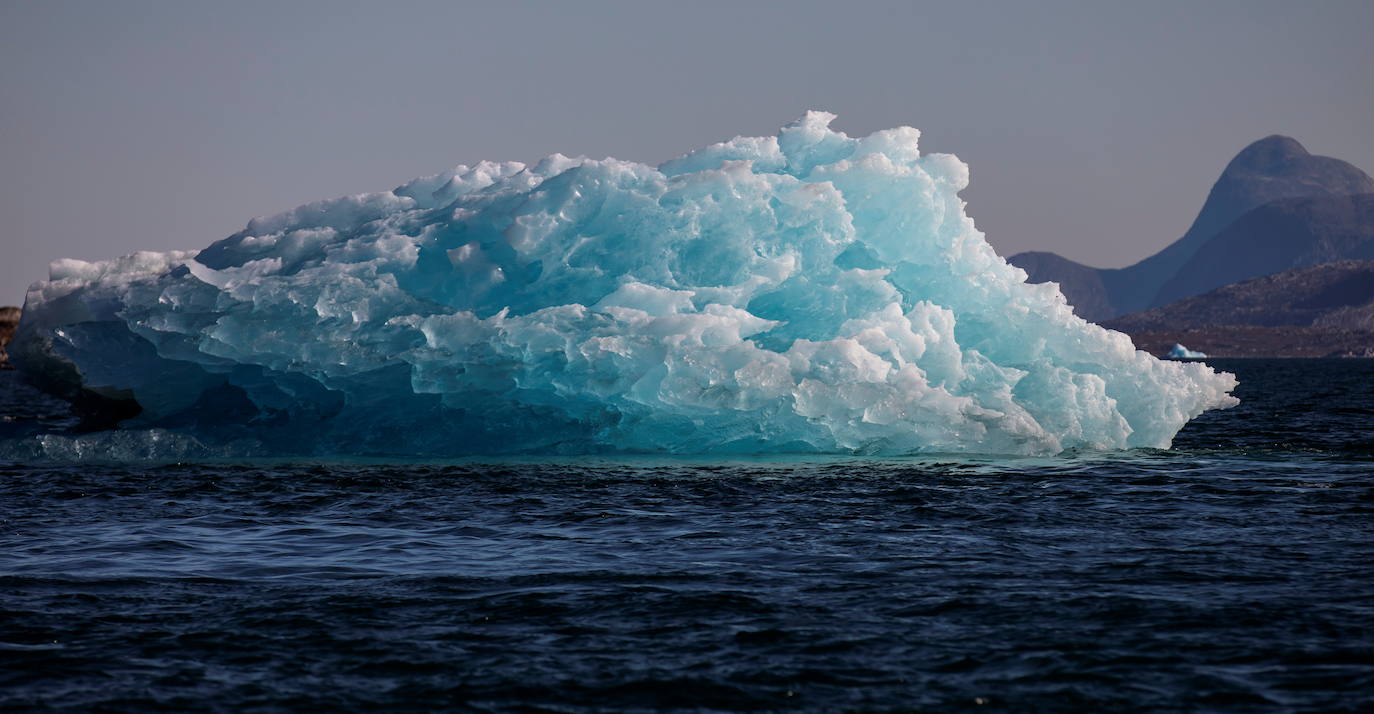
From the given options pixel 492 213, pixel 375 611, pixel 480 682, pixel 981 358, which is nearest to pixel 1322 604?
pixel 480 682

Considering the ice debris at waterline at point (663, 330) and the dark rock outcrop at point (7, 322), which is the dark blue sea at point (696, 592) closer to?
the ice debris at waterline at point (663, 330)

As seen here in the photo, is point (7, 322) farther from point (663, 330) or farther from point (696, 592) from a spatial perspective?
point (696, 592)

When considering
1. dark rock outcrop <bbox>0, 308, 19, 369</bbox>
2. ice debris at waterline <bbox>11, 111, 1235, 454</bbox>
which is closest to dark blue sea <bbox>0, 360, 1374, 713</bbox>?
ice debris at waterline <bbox>11, 111, 1235, 454</bbox>

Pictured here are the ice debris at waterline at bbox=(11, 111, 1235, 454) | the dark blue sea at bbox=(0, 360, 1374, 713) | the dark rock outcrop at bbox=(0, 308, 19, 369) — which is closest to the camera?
the dark blue sea at bbox=(0, 360, 1374, 713)

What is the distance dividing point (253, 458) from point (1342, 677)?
833 inches

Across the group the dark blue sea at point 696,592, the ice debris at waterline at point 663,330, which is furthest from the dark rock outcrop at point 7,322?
the dark blue sea at point 696,592

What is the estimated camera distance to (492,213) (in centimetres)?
2511

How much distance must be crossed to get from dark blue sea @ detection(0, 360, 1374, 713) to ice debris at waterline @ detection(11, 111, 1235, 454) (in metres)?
2.05

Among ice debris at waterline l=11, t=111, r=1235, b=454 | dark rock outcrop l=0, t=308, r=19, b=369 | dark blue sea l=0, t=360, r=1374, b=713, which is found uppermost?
dark rock outcrop l=0, t=308, r=19, b=369

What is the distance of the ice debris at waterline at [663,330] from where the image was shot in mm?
22766

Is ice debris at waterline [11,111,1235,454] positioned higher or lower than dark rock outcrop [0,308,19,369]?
lower

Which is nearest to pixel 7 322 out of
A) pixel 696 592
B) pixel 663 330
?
pixel 663 330

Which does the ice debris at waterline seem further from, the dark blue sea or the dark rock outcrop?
the dark rock outcrop

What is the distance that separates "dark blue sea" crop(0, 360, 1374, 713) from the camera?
9227 millimetres
